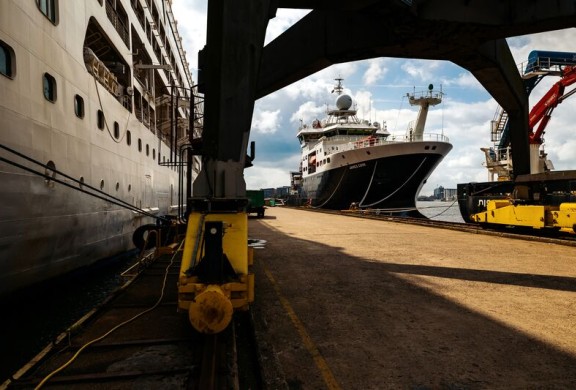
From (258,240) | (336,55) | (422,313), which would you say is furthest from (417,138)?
(422,313)

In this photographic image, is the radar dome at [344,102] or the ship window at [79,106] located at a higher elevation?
the radar dome at [344,102]

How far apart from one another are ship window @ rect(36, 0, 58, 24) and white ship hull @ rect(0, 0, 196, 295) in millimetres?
154

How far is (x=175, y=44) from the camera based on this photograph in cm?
3005

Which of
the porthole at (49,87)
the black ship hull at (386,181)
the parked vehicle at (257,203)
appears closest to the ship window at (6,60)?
the porthole at (49,87)

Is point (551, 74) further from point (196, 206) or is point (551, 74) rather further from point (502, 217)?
point (196, 206)

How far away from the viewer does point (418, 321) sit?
5.42m

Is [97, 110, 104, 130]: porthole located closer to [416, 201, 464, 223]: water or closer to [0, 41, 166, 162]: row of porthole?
[0, 41, 166, 162]: row of porthole

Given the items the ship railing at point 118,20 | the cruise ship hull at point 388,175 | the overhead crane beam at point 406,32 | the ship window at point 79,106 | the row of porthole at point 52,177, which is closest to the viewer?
the row of porthole at point 52,177

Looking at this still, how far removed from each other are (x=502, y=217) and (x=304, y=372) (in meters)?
15.1

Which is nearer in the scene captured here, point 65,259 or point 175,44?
point 65,259

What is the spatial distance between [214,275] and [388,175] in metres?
30.1

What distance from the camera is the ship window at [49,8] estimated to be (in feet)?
28.6

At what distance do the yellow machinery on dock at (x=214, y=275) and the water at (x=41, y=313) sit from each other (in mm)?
2860

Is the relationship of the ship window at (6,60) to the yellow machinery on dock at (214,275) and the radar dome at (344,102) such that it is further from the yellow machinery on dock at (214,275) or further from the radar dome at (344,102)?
the radar dome at (344,102)
